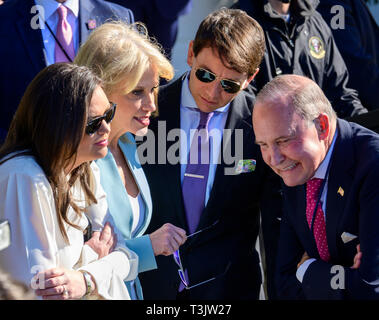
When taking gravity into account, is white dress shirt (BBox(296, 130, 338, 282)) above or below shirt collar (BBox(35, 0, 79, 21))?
below

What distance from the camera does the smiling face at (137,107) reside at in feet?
9.34

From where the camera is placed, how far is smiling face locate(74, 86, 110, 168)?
230cm

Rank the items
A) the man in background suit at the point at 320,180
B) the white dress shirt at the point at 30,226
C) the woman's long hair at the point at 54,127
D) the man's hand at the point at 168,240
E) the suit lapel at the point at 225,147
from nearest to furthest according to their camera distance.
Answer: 1. the white dress shirt at the point at 30,226
2. the woman's long hair at the point at 54,127
3. the man in background suit at the point at 320,180
4. the man's hand at the point at 168,240
5. the suit lapel at the point at 225,147

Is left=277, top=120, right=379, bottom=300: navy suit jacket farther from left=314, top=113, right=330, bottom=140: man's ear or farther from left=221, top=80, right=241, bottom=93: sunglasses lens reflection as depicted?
left=221, top=80, right=241, bottom=93: sunglasses lens reflection

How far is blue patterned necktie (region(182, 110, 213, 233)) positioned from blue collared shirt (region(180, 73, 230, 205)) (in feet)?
0.07

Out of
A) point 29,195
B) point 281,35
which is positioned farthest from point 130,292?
point 281,35

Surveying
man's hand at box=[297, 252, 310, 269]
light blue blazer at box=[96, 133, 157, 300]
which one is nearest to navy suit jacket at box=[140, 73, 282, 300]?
Answer: light blue blazer at box=[96, 133, 157, 300]

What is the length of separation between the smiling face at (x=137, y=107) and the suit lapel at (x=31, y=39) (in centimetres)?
57

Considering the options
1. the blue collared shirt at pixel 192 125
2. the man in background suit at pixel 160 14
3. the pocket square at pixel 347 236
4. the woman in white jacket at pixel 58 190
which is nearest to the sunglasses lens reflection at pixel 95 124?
the woman in white jacket at pixel 58 190

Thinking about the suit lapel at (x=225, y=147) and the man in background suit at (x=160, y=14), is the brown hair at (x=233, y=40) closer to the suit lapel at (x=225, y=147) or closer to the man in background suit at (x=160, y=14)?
the suit lapel at (x=225, y=147)

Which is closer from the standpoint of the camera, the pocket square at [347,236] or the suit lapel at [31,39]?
the pocket square at [347,236]

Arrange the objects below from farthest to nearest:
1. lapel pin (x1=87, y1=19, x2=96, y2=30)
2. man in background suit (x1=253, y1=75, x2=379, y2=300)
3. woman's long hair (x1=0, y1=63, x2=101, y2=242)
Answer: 1. lapel pin (x1=87, y1=19, x2=96, y2=30)
2. man in background suit (x1=253, y1=75, x2=379, y2=300)
3. woman's long hair (x1=0, y1=63, x2=101, y2=242)

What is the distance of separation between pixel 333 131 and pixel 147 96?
2.68 feet
